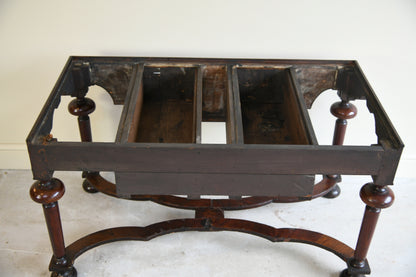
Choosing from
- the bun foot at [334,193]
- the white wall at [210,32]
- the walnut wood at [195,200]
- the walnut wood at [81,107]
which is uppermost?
the white wall at [210,32]

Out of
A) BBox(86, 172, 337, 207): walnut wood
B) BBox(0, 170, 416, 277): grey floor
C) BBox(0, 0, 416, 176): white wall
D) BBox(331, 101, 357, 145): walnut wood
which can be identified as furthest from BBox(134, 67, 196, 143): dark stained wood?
BBox(331, 101, 357, 145): walnut wood

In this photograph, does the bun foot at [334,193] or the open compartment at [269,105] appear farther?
the bun foot at [334,193]

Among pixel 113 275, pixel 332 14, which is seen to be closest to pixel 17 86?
pixel 113 275

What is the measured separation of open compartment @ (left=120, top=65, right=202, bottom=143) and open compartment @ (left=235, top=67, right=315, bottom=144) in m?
0.25

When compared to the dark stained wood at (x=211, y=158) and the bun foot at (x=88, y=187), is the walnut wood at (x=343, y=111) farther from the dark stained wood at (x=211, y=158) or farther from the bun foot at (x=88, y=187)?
the bun foot at (x=88, y=187)

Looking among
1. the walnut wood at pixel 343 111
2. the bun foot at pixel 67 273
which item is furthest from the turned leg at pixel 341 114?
the bun foot at pixel 67 273

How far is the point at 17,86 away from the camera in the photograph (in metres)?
2.48

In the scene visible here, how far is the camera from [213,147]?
1.62 m

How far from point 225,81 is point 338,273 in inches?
40.4

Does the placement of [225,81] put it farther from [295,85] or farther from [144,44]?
[144,44]

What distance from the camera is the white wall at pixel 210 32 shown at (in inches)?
86.8

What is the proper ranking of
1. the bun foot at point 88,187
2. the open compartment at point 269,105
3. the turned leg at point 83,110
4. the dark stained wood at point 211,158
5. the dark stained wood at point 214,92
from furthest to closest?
1. the bun foot at point 88,187
2. the turned leg at point 83,110
3. the dark stained wood at point 214,92
4. the open compartment at point 269,105
5. the dark stained wood at point 211,158

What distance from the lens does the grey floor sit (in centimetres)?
213

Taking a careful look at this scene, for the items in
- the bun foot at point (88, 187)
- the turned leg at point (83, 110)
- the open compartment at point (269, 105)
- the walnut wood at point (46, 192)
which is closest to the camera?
the walnut wood at point (46, 192)
